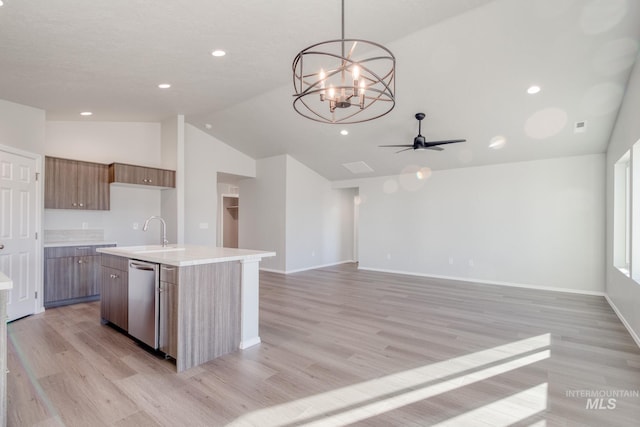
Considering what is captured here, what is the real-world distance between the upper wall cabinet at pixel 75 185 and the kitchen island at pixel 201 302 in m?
2.16

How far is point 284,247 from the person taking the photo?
7258mm

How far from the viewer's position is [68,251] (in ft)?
14.9

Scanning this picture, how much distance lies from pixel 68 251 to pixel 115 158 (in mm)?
1787

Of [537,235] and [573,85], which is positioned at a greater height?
[573,85]

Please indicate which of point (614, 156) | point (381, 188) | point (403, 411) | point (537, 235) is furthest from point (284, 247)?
point (614, 156)

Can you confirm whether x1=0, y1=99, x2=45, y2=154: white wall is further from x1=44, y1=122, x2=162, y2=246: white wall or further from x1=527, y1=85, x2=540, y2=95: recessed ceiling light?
x1=527, y1=85, x2=540, y2=95: recessed ceiling light

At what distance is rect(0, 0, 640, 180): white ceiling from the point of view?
2.68 metres

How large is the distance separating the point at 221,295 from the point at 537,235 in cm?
561

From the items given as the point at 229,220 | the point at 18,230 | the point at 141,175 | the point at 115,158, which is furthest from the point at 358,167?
the point at 18,230

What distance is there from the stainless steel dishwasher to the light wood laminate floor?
0.57 feet

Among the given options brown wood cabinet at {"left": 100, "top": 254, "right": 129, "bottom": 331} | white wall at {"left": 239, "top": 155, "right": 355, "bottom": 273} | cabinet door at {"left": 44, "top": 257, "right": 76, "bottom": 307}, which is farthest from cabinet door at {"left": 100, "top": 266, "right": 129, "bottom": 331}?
white wall at {"left": 239, "top": 155, "right": 355, "bottom": 273}

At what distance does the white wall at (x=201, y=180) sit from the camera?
646 centimetres

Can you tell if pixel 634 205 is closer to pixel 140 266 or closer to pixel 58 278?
pixel 140 266

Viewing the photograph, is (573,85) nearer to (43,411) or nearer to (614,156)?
(614,156)
